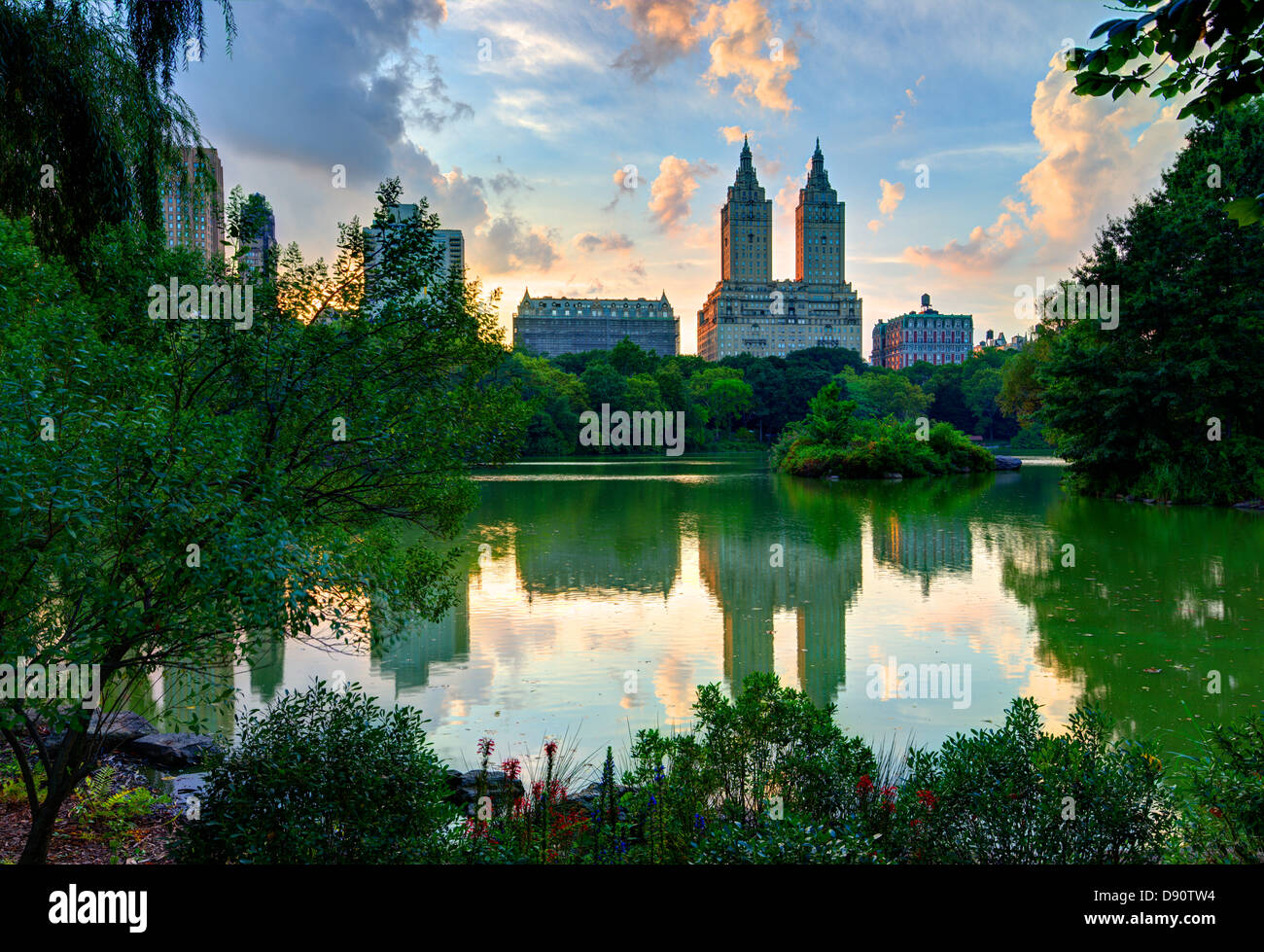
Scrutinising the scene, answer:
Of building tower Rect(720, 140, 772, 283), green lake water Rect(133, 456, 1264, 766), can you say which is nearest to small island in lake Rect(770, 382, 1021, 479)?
green lake water Rect(133, 456, 1264, 766)

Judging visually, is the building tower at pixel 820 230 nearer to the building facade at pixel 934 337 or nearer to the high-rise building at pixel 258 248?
the building facade at pixel 934 337

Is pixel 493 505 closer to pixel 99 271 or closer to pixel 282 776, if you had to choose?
pixel 99 271

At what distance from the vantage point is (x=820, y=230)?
154 metres

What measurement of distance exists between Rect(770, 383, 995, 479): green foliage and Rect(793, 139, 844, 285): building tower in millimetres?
114485

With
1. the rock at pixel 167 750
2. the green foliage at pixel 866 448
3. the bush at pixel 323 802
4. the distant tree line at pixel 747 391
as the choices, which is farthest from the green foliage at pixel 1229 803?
the distant tree line at pixel 747 391

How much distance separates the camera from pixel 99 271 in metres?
5.91

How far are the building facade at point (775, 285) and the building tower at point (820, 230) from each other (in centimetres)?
18

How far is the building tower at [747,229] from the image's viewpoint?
475 ft

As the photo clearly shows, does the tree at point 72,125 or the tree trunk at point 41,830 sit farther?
the tree at point 72,125

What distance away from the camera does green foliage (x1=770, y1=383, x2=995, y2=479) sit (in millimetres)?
40156

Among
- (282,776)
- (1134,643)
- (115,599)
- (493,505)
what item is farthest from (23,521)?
(493,505)

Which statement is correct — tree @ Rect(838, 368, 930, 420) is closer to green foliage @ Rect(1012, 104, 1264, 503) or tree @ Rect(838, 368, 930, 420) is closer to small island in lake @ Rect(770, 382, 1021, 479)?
small island in lake @ Rect(770, 382, 1021, 479)

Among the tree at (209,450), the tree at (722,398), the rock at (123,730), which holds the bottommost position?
the rock at (123,730)
